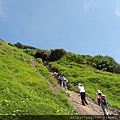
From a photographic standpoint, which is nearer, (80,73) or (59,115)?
(59,115)

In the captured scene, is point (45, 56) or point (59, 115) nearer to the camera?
A: point (59, 115)

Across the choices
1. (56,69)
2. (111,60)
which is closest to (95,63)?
(111,60)

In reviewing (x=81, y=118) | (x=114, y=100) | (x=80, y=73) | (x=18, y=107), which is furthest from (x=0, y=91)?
(x=80, y=73)

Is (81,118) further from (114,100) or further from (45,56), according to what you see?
(45,56)

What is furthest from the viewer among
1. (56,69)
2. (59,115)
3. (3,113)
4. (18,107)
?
→ (56,69)

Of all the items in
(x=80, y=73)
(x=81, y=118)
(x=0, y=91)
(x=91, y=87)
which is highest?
(x=80, y=73)

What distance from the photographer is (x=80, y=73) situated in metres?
46.9

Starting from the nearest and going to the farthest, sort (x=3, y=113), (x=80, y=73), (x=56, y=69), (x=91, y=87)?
1. (x=3, y=113)
2. (x=91, y=87)
3. (x=80, y=73)
4. (x=56, y=69)

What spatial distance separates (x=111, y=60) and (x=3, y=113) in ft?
152

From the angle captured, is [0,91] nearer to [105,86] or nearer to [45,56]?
[105,86]

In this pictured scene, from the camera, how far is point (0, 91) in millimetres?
21312

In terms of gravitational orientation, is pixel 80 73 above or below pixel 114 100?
above

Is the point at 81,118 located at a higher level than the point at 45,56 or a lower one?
lower

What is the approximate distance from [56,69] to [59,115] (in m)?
33.7
